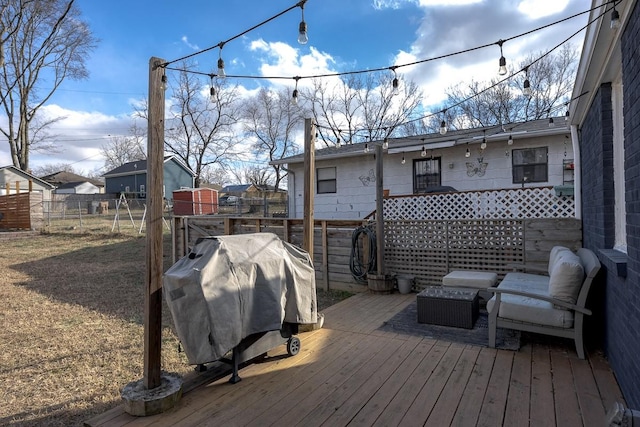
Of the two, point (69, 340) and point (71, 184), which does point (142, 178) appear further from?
point (69, 340)

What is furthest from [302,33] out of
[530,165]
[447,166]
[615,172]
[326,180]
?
[326,180]

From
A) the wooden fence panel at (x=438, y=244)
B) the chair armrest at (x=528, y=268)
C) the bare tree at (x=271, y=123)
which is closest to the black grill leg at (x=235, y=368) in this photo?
the wooden fence panel at (x=438, y=244)

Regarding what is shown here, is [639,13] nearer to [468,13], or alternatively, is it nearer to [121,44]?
[468,13]

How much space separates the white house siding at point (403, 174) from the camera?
26.7ft

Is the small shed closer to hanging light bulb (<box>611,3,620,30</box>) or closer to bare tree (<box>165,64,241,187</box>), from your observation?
bare tree (<box>165,64,241,187</box>)

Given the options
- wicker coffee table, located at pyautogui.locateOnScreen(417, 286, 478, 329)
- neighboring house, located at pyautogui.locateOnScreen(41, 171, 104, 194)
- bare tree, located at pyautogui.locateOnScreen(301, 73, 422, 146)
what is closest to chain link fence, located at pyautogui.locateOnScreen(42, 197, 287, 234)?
bare tree, located at pyautogui.locateOnScreen(301, 73, 422, 146)

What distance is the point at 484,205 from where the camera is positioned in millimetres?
7500

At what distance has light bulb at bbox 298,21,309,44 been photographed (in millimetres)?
2807

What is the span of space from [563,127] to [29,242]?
658 inches

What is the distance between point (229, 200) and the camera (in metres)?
31.4

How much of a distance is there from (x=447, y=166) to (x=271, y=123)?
933 inches

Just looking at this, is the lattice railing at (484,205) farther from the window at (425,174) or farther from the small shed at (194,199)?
the small shed at (194,199)

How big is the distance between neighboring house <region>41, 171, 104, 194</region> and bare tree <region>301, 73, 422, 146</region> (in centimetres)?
3451

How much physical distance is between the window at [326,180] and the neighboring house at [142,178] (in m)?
22.1
